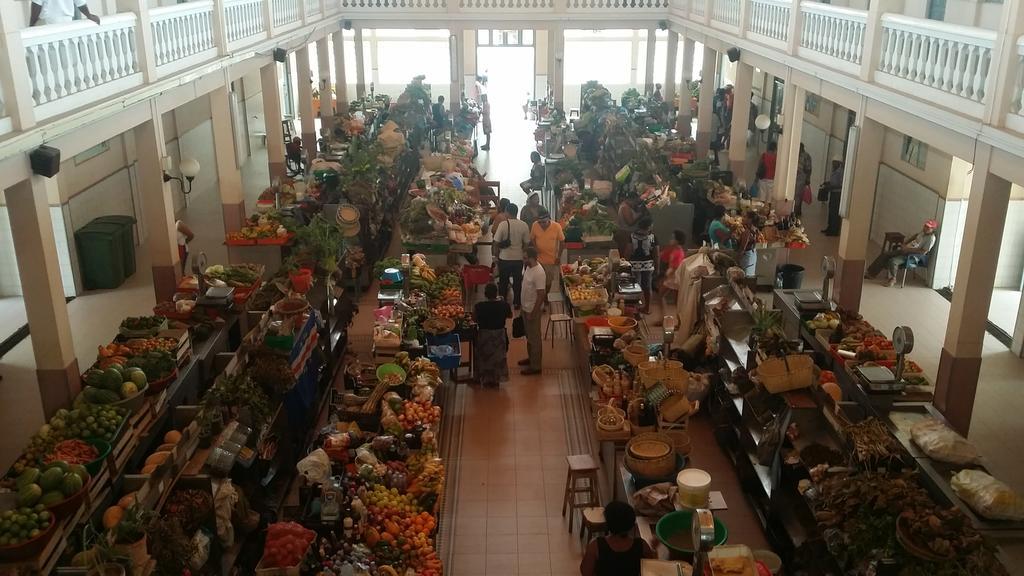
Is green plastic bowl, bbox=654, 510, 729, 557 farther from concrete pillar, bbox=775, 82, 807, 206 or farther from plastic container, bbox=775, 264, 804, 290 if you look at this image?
concrete pillar, bbox=775, 82, 807, 206

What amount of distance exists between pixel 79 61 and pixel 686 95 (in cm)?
1841

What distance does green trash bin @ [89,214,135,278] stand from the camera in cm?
1608

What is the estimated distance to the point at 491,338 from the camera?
12.2 metres

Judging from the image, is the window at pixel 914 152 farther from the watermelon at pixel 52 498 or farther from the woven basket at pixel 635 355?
the watermelon at pixel 52 498

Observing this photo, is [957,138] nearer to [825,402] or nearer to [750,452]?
[825,402]

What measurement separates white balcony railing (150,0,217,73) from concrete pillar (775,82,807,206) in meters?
9.51

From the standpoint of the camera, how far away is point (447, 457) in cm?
1091

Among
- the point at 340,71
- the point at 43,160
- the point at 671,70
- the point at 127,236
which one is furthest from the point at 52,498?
the point at 671,70

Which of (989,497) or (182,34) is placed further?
(182,34)

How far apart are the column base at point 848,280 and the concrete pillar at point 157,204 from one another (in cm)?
945

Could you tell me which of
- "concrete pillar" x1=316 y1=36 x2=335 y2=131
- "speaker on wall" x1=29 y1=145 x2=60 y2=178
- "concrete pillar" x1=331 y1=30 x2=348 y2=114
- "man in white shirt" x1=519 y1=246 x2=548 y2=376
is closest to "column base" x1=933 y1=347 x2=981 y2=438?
"man in white shirt" x1=519 y1=246 x2=548 y2=376

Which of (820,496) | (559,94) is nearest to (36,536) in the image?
(820,496)

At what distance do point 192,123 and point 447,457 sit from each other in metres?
14.2

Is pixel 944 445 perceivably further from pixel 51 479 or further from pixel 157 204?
pixel 157 204
